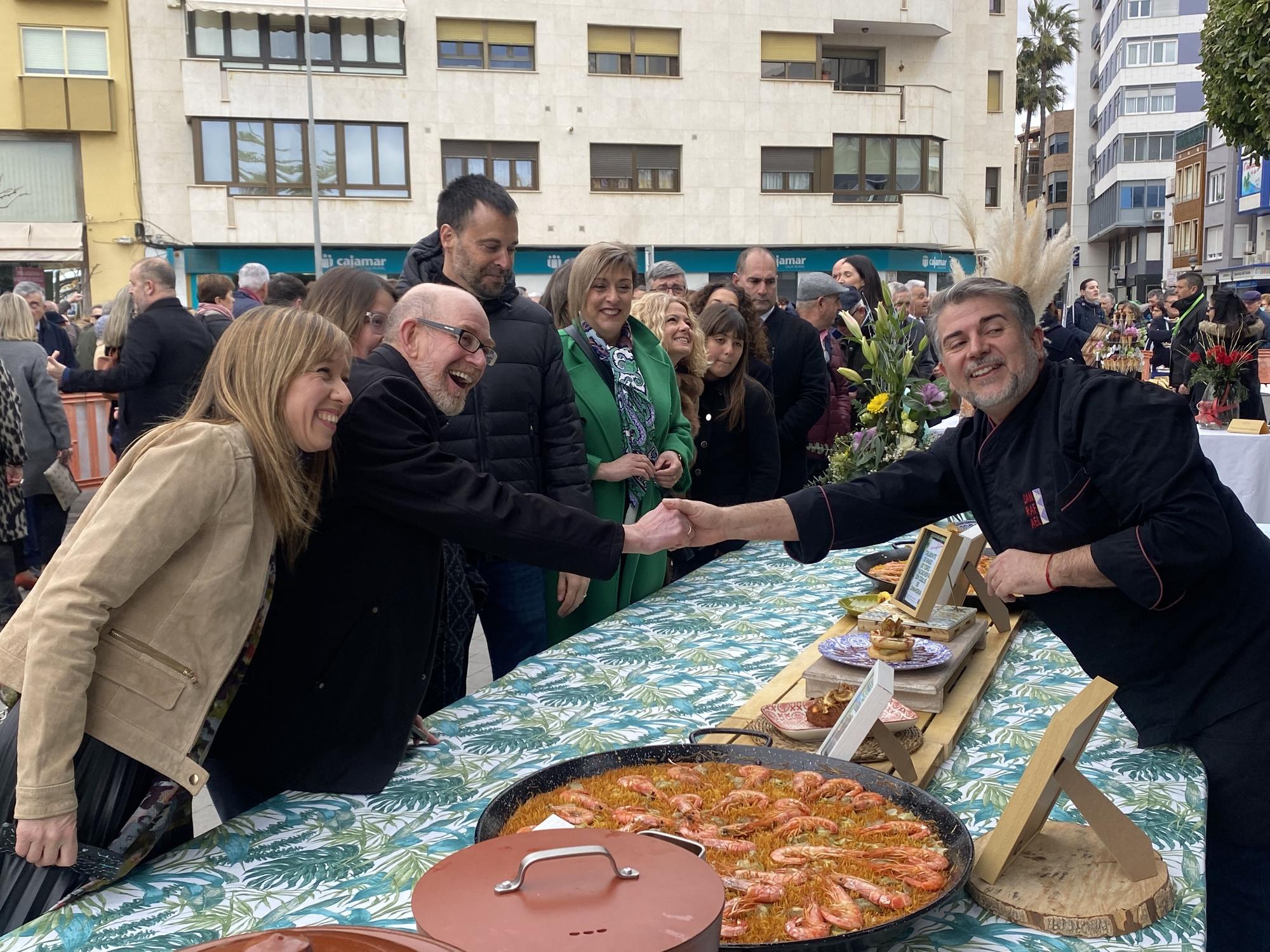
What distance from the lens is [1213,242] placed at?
46.2 m

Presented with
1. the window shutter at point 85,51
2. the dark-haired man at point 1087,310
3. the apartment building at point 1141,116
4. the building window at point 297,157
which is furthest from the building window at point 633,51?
the apartment building at point 1141,116

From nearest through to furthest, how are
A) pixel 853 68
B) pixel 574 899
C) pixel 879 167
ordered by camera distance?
pixel 574 899
pixel 879 167
pixel 853 68

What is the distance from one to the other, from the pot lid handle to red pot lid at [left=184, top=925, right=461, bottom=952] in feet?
0.42

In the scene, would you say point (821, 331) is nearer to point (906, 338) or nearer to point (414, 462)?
point (906, 338)

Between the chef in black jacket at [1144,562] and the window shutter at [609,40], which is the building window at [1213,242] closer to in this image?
the window shutter at [609,40]

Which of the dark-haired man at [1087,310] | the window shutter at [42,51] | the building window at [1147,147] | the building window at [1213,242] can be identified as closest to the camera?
the dark-haired man at [1087,310]

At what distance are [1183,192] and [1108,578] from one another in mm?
56098

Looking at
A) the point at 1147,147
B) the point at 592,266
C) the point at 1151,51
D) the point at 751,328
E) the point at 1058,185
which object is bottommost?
the point at 751,328

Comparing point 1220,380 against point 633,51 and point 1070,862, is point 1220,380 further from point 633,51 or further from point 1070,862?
point 633,51

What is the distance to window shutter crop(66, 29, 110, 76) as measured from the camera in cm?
2203

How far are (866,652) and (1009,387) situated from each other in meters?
0.66

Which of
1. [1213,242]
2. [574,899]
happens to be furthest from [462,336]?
[1213,242]

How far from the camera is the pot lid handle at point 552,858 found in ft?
3.75

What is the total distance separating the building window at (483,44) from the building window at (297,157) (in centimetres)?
195
